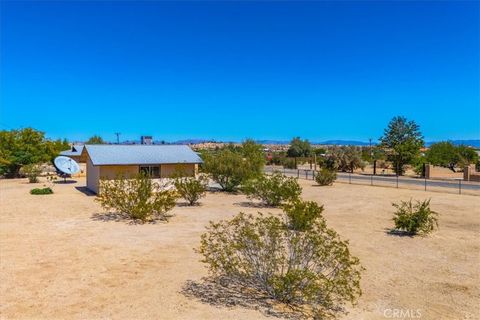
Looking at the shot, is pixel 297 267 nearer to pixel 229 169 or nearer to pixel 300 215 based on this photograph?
pixel 300 215

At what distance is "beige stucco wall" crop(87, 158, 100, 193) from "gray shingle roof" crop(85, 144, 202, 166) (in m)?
1.04

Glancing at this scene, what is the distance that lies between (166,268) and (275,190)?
12.0m

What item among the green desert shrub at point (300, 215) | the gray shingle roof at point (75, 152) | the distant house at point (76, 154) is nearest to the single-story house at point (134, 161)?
the green desert shrub at point (300, 215)

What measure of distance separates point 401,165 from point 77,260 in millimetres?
41492

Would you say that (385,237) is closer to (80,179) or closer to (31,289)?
(31,289)

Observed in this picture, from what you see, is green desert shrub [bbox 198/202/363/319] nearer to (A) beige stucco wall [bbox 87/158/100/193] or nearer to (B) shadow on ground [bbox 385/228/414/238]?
(B) shadow on ground [bbox 385/228/414/238]

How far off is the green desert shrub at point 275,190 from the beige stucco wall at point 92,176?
449 inches

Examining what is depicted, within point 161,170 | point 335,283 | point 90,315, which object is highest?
point 161,170

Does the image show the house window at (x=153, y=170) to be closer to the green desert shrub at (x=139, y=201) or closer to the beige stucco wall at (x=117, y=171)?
the beige stucco wall at (x=117, y=171)

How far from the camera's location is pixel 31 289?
8.93 m

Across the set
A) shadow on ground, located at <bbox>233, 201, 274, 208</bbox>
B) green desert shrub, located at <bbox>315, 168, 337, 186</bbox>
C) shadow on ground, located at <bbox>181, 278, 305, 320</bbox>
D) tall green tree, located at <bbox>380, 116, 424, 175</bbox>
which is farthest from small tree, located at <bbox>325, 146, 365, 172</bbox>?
shadow on ground, located at <bbox>181, 278, 305, 320</bbox>

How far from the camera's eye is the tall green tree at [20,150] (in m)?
38.4

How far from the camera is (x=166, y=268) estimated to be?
34.8ft

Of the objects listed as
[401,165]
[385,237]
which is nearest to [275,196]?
[385,237]
